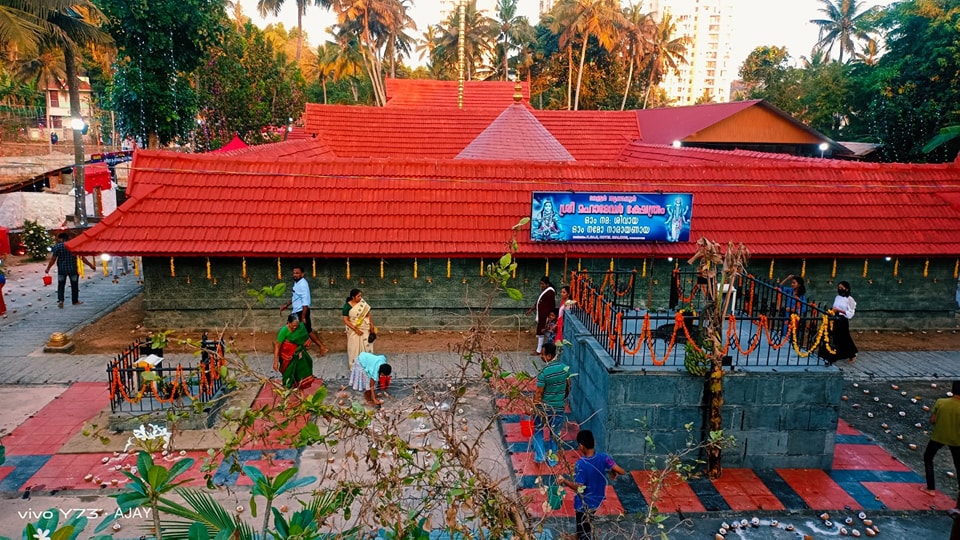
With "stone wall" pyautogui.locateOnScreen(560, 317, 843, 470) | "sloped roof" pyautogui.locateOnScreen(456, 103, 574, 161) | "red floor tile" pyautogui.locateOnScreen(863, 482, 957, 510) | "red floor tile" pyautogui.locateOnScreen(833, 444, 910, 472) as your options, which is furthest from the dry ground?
"red floor tile" pyautogui.locateOnScreen(863, 482, 957, 510)

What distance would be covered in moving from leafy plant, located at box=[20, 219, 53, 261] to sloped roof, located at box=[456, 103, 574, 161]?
14.3 meters

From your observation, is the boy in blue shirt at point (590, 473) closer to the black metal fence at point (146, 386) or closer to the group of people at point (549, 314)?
A: the group of people at point (549, 314)

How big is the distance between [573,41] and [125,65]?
1424 inches

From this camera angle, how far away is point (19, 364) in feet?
38.0

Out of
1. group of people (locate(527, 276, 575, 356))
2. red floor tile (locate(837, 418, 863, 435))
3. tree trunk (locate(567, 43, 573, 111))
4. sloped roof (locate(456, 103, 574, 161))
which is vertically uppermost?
tree trunk (locate(567, 43, 573, 111))

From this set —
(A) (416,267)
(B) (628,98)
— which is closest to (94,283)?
(A) (416,267)

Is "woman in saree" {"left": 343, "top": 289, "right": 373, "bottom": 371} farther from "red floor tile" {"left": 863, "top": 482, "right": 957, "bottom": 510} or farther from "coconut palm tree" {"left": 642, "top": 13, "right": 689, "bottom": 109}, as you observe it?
"coconut palm tree" {"left": 642, "top": 13, "right": 689, "bottom": 109}

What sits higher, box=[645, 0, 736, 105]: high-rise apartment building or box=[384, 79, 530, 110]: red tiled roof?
box=[645, 0, 736, 105]: high-rise apartment building

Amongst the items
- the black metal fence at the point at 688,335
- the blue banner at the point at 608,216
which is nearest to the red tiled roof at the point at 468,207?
the blue banner at the point at 608,216

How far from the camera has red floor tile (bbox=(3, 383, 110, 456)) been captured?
8.52 meters

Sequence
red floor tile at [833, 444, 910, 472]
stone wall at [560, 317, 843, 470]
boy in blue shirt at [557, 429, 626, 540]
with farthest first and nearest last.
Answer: red floor tile at [833, 444, 910, 472], stone wall at [560, 317, 843, 470], boy in blue shirt at [557, 429, 626, 540]

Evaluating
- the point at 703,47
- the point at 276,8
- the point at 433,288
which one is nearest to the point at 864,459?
the point at 433,288

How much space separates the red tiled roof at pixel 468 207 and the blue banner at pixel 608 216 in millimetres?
263

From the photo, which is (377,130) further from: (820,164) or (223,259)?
(820,164)
